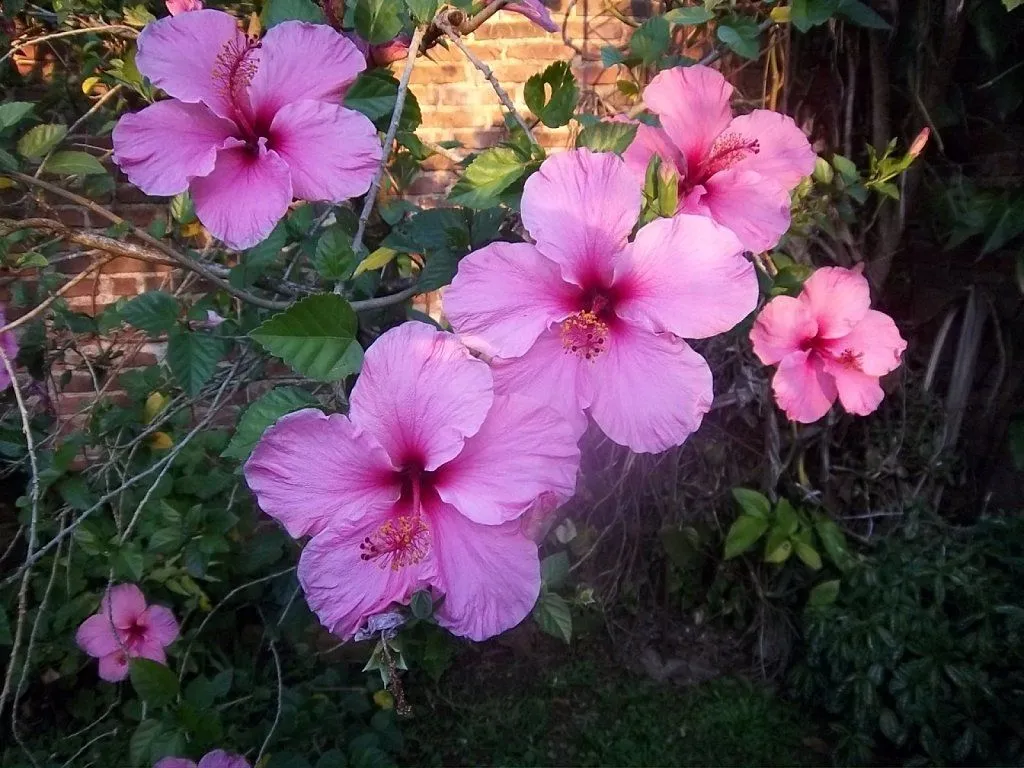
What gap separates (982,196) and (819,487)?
1000 millimetres

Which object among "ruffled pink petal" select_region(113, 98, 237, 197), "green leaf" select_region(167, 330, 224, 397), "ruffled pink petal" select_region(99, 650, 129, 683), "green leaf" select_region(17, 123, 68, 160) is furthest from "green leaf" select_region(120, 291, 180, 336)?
"ruffled pink petal" select_region(99, 650, 129, 683)

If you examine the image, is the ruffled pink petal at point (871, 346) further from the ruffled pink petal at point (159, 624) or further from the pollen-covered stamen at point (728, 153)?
the ruffled pink petal at point (159, 624)

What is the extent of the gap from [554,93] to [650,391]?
41 cm

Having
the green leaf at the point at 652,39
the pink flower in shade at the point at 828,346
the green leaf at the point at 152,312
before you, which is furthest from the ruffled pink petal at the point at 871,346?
the green leaf at the point at 152,312

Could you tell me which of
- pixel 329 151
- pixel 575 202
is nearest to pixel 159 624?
pixel 329 151

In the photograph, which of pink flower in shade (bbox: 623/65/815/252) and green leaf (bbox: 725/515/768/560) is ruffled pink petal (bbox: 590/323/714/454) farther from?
green leaf (bbox: 725/515/768/560)

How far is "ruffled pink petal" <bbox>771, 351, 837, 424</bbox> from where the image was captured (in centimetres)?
118

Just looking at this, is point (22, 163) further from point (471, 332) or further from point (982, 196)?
point (982, 196)

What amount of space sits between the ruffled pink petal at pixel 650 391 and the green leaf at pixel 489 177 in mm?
251

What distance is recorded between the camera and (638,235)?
0.70 metres

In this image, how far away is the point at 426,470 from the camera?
681 millimetres

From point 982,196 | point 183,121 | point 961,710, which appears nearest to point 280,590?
point 183,121

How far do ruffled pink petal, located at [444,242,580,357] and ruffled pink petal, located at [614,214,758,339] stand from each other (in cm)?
8

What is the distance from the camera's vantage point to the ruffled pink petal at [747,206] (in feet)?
2.79
